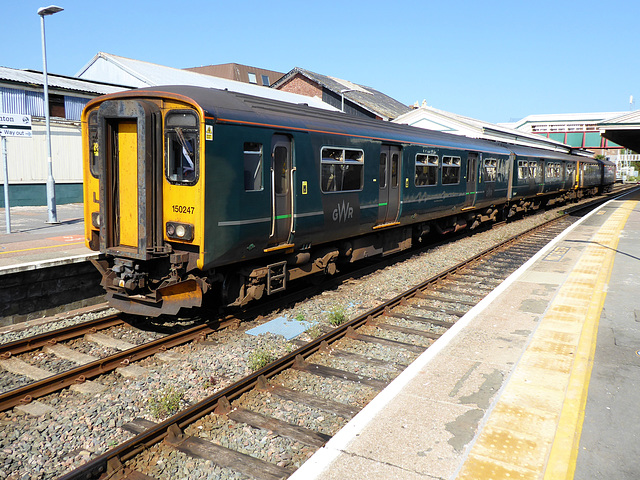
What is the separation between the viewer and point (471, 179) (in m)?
16.9

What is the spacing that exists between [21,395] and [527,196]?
76.3 feet

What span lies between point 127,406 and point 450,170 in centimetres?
1213

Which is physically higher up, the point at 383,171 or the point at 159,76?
the point at 159,76

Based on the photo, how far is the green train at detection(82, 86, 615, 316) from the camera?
6828mm

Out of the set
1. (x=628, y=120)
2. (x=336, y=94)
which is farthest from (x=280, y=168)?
(x=336, y=94)

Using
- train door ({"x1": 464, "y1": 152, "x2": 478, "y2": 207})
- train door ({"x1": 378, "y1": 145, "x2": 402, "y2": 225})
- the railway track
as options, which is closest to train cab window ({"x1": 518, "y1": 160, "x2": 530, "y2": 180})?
train door ({"x1": 464, "y1": 152, "x2": 478, "y2": 207})

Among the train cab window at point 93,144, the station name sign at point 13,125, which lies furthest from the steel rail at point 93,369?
the station name sign at point 13,125

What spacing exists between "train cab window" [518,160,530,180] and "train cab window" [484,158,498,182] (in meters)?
3.71

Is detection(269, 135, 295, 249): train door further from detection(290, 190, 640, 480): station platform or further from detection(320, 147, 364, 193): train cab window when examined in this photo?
detection(290, 190, 640, 480): station platform

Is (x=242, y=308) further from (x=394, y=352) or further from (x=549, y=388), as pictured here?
(x=549, y=388)

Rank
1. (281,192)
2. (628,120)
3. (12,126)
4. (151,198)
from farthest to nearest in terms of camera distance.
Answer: (628,120) < (12,126) < (281,192) < (151,198)

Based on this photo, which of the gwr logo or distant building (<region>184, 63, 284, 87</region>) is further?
distant building (<region>184, 63, 284, 87</region>)

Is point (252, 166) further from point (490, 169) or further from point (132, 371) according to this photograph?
point (490, 169)

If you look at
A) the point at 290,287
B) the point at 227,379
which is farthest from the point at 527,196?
the point at 227,379
